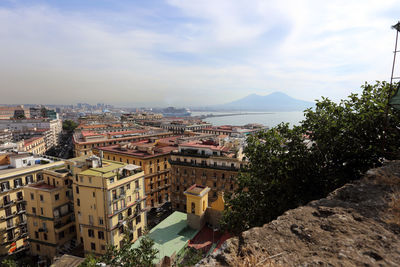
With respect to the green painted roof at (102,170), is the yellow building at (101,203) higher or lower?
lower

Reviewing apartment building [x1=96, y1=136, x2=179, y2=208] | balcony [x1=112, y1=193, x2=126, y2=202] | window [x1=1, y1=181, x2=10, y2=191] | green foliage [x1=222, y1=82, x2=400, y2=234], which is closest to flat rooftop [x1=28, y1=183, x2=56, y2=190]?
window [x1=1, y1=181, x2=10, y2=191]

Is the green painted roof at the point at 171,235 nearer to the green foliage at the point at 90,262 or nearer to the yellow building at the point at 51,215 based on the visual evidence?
the green foliage at the point at 90,262

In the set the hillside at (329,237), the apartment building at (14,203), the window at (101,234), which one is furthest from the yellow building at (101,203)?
the hillside at (329,237)

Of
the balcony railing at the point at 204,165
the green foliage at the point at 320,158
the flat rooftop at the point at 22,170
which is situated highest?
the green foliage at the point at 320,158

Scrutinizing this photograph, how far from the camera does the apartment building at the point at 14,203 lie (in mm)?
27781

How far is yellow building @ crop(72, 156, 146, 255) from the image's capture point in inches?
957

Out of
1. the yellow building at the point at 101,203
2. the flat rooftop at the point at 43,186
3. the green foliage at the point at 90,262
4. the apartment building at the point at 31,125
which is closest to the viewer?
the green foliage at the point at 90,262

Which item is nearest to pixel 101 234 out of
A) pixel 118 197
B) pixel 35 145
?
pixel 118 197

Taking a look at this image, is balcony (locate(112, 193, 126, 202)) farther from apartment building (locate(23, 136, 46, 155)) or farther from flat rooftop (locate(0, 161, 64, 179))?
apartment building (locate(23, 136, 46, 155))

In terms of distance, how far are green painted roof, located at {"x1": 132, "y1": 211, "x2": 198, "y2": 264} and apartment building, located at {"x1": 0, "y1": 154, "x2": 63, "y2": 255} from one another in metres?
17.7

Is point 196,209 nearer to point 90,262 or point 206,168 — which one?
point 206,168

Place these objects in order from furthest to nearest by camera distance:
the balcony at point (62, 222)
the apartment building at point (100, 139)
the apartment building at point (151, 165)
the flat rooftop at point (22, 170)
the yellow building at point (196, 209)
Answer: the apartment building at point (100, 139) < the apartment building at point (151, 165) < the flat rooftop at point (22, 170) < the balcony at point (62, 222) < the yellow building at point (196, 209)

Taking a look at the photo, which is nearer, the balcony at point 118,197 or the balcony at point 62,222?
the balcony at point 118,197

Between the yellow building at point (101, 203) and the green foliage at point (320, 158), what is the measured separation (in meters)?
15.8
